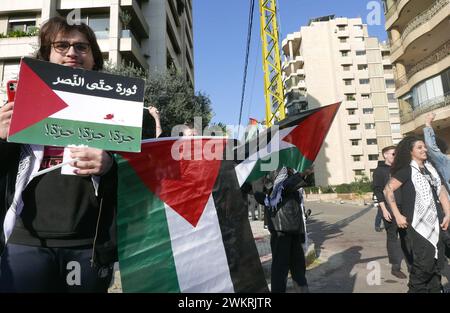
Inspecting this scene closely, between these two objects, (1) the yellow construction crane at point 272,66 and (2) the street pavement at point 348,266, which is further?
(1) the yellow construction crane at point 272,66

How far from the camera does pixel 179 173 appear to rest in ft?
7.29

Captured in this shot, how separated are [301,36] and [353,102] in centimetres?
1302

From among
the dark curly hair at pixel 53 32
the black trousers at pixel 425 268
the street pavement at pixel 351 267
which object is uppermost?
the dark curly hair at pixel 53 32

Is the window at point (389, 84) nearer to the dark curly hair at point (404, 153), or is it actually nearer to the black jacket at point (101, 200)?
the dark curly hair at point (404, 153)

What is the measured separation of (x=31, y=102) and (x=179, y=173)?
3.06 ft

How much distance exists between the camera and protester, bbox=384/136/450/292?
11.6 feet

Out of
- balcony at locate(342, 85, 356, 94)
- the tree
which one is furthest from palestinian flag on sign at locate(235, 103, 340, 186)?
balcony at locate(342, 85, 356, 94)

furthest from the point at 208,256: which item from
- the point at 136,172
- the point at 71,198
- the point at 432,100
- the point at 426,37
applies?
the point at 426,37

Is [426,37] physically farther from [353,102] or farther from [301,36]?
[301,36]

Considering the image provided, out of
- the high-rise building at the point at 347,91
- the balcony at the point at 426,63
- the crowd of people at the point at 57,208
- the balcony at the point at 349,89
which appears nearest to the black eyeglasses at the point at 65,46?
the crowd of people at the point at 57,208

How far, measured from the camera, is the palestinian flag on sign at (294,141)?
2.81m

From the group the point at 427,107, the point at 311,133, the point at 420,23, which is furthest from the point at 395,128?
the point at 311,133

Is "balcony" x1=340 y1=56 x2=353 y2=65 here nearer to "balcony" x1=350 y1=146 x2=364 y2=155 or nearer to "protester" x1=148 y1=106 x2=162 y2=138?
"balcony" x1=350 y1=146 x2=364 y2=155
